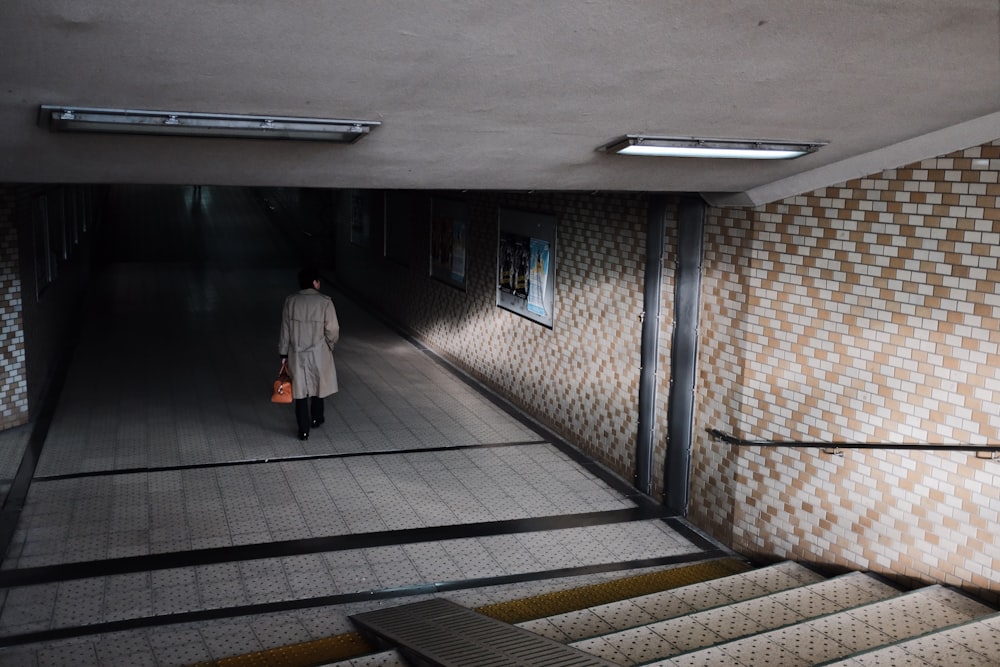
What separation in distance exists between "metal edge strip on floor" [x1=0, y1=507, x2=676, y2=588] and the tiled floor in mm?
16

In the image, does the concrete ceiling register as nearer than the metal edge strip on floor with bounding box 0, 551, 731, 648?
Yes

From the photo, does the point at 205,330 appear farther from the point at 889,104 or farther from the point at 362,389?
the point at 889,104

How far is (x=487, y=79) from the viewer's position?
3.64 meters

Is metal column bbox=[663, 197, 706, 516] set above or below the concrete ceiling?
below

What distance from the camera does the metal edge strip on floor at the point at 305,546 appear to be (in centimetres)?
574

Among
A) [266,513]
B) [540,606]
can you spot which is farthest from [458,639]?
[266,513]

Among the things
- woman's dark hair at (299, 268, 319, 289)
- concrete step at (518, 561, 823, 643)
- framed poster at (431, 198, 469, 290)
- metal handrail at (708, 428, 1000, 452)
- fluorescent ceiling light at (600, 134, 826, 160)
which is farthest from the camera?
framed poster at (431, 198, 469, 290)

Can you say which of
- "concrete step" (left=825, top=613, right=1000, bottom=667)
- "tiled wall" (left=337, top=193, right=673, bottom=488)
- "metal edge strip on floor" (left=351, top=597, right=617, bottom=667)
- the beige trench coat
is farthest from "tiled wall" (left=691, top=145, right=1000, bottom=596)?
the beige trench coat

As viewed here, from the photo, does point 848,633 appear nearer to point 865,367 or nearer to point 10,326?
point 865,367

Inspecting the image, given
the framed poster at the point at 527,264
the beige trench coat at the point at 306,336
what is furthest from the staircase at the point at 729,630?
the framed poster at the point at 527,264

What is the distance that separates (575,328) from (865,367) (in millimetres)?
3589

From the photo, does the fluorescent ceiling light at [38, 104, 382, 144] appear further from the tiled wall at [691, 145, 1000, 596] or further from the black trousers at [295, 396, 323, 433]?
the black trousers at [295, 396, 323, 433]

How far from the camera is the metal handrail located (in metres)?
4.71

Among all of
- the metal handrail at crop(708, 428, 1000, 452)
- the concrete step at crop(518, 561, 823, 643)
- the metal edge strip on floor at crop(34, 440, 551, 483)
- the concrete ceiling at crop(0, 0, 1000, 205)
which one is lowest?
the concrete step at crop(518, 561, 823, 643)
